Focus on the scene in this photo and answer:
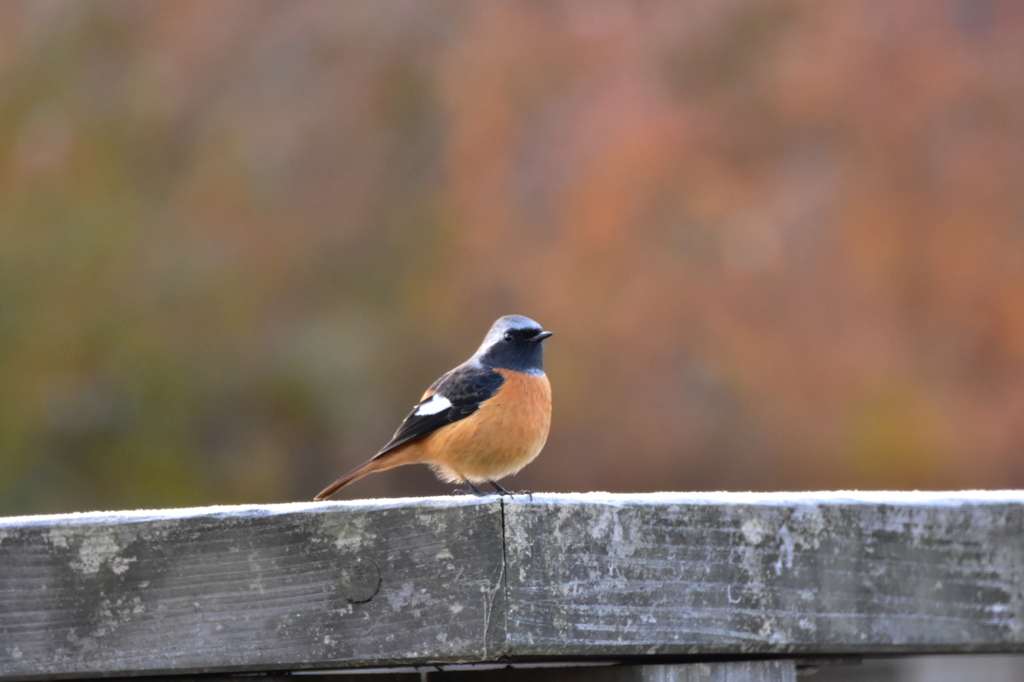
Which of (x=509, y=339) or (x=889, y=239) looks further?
(x=889, y=239)

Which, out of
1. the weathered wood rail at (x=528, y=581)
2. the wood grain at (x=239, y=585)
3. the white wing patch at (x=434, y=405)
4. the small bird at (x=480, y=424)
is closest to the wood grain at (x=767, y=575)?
the weathered wood rail at (x=528, y=581)

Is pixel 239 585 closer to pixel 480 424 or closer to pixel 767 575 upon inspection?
pixel 767 575

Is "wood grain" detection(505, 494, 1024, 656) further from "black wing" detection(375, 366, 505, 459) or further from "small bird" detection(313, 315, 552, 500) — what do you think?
"black wing" detection(375, 366, 505, 459)

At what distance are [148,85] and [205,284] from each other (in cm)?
212

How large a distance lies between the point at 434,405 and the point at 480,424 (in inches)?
15.2

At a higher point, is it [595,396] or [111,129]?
[111,129]

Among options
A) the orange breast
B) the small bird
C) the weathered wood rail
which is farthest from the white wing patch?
the weathered wood rail

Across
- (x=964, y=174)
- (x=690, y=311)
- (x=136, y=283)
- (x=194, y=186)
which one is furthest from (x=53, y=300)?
(x=964, y=174)

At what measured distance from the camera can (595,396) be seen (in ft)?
35.3

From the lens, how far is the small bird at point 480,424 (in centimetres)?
487

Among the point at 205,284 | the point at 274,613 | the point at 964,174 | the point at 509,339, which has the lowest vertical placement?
the point at 274,613

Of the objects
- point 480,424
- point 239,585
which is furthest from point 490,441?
point 239,585

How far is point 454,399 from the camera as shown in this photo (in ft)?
17.0

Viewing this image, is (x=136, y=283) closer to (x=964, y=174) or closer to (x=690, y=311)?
(x=690, y=311)
